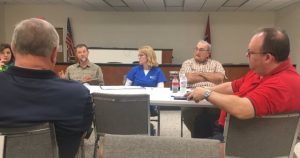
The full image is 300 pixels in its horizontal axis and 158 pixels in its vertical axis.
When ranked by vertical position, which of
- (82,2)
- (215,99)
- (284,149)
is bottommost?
(284,149)

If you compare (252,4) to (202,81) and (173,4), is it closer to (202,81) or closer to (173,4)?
(173,4)

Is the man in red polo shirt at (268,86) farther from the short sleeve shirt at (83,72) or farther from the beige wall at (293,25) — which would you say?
the beige wall at (293,25)

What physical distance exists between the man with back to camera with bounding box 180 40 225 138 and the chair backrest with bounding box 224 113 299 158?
1110 millimetres

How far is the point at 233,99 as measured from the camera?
1589mm

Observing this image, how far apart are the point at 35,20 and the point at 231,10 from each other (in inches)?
330

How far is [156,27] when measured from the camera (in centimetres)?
938

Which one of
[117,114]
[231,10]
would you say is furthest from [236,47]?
[117,114]

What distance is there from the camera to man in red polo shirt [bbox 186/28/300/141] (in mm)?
1540

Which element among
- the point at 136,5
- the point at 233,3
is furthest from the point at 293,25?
the point at 136,5

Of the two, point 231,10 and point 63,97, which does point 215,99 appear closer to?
point 63,97

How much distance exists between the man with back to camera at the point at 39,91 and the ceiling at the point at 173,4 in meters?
6.42

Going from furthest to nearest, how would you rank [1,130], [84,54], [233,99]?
[84,54] < [233,99] < [1,130]

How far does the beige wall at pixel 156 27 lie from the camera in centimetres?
924

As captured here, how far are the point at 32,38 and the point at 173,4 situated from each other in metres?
6.91
